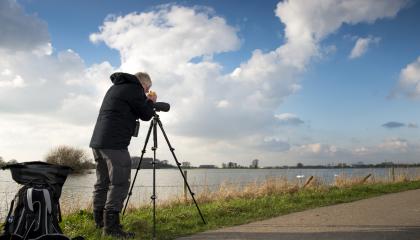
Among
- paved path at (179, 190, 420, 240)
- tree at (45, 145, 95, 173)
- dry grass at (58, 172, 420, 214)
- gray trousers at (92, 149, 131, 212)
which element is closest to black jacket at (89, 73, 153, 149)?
gray trousers at (92, 149, 131, 212)

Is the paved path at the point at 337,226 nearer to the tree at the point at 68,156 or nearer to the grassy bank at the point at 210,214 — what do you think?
the grassy bank at the point at 210,214

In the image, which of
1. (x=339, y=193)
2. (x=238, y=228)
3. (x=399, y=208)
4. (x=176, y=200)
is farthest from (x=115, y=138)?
(x=339, y=193)

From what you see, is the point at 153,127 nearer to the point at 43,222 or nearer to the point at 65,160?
the point at 43,222

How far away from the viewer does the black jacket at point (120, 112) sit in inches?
227

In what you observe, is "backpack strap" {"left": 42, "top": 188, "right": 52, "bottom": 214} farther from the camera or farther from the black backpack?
the camera

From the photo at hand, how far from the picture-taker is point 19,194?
15.3 ft

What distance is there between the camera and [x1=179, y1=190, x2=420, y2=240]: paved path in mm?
5809

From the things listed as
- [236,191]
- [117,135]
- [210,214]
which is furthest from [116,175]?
[236,191]

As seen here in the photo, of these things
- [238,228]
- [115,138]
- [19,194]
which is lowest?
[238,228]

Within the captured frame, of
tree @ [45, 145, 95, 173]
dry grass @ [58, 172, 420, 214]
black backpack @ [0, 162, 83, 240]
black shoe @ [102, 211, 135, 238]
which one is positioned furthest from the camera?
tree @ [45, 145, 95, 173]

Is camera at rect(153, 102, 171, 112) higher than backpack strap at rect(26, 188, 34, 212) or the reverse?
higher

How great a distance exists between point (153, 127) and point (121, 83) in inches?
38.7

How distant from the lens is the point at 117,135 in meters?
5.79

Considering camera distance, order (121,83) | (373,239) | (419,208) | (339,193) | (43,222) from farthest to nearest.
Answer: (339,193), (419,208), (121,83), (373,239), (43,222)
